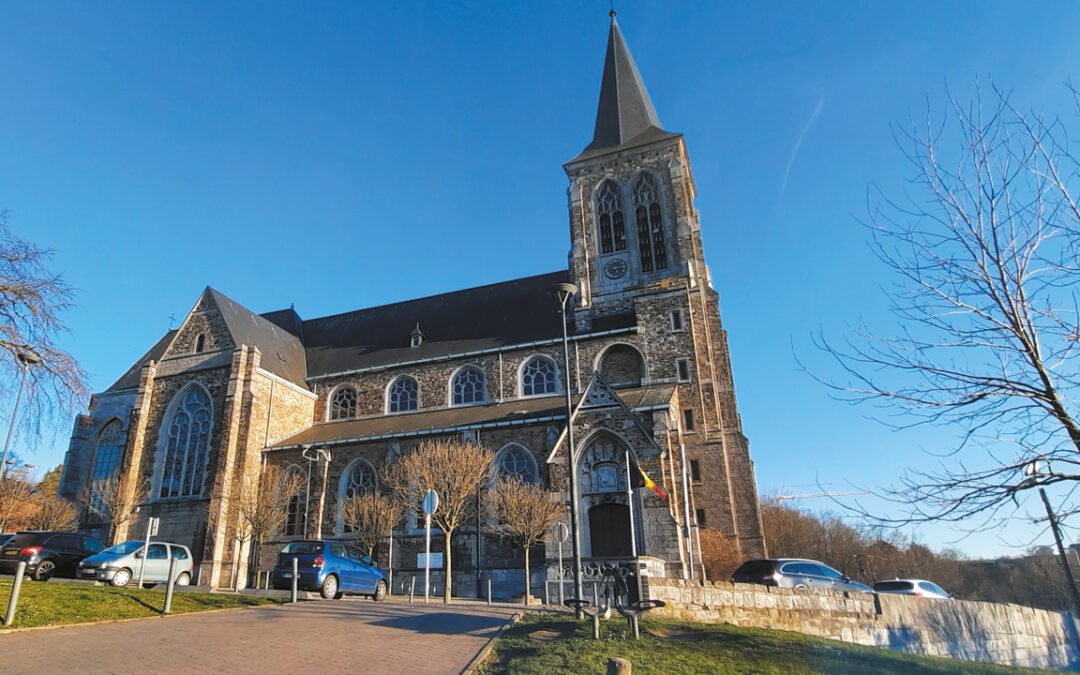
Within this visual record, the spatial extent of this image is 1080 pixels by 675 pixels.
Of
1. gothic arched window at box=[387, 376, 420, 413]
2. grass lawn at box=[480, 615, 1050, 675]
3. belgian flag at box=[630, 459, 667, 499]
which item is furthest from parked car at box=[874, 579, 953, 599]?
gothic arched window at box=[387, 376, 420, 413]

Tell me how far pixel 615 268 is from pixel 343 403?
14.3 metres

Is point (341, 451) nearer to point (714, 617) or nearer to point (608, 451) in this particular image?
point (608, 451)

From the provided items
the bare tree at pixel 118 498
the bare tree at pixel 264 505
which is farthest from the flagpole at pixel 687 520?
the bare tree at pixel 118 498

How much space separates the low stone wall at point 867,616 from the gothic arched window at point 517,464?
1162 cm

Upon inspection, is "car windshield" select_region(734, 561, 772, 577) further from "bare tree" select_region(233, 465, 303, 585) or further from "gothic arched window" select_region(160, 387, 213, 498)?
"gothic arched window" select_region(160, 387, 213, 498)

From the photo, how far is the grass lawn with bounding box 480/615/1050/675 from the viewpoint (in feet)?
26.4

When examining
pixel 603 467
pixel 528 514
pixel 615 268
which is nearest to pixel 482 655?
pixel 528 514

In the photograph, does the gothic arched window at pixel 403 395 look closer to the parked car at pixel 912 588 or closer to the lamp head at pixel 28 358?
the lamp head at pixel 28 358

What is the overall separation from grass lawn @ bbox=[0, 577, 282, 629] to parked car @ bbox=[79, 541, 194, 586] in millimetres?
2444

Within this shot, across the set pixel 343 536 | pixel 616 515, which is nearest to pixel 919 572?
pixel 616 515

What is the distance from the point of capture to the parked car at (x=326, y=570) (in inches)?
601

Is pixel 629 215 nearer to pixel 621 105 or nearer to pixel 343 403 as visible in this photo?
pixel 621 105

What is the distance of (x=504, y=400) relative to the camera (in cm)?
2798

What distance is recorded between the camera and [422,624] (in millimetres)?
10594
